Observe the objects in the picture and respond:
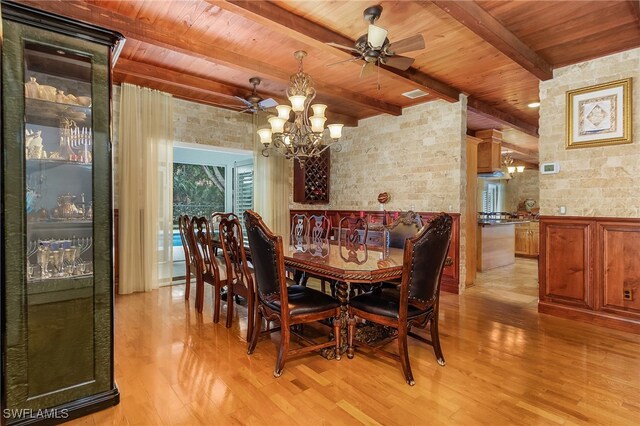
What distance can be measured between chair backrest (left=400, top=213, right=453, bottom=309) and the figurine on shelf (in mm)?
2208

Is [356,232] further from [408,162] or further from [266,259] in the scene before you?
[408,162]

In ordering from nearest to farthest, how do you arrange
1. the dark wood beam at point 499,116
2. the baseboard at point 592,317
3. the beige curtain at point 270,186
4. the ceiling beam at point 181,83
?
1. the baseboard at point 592,317
2. the ceiling beam at point 181,83
3. the dark wood beam at point 499,116
4. the beige curtain at point 270,186

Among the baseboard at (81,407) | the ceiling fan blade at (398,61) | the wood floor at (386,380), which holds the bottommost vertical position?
the wood floor at (386,380)

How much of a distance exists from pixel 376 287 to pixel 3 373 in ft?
8.23

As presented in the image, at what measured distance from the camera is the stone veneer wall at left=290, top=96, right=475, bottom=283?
15.1 ft

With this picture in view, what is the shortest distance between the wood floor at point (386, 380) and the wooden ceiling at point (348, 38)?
2547mm

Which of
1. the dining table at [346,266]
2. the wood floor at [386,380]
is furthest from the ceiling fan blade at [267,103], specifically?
the wood floor at [386,380]

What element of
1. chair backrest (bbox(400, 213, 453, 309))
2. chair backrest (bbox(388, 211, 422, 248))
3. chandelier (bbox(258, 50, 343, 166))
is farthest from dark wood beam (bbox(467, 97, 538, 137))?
chair backrest (bbox(400, 213, 453, 309))

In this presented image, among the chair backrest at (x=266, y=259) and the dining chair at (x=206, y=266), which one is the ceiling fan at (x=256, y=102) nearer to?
the dining chair at (x=206, y=266)

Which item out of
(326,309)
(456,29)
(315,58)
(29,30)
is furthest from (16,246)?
(456,29)

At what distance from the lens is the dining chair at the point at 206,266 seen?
10.5 ft

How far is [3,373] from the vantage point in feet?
5.24

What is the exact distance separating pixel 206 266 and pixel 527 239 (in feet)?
24.4

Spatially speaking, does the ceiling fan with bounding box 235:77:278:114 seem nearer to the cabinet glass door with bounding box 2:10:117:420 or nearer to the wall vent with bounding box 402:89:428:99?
the wall vent with bounding box 402:89:428:99
